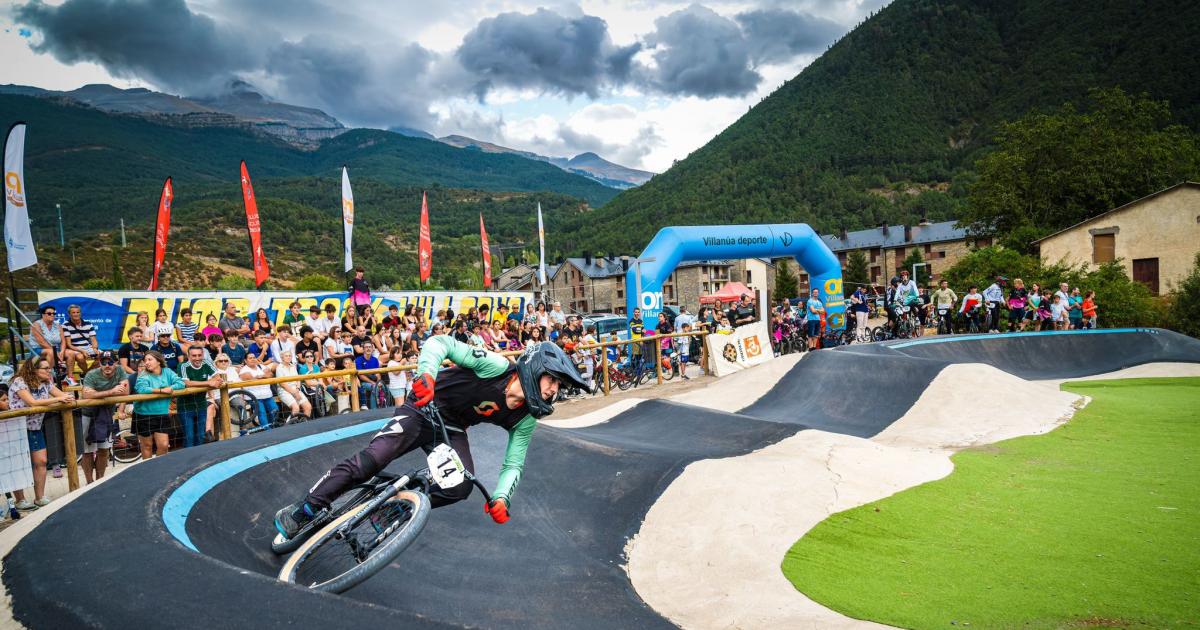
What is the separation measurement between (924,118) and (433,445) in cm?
13572

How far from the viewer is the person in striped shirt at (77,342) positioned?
10.7 m

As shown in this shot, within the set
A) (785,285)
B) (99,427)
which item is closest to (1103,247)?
(99,427)

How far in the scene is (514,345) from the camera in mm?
15375

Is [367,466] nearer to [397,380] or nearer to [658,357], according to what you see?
[397,380]

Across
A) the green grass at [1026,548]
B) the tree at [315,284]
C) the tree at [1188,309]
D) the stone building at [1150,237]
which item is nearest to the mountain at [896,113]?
the tree at [315,284]

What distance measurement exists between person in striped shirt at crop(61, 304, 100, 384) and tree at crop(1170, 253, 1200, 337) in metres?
33.7

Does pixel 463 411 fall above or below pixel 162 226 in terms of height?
below

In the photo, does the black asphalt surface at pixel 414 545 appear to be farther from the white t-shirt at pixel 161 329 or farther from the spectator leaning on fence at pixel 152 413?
the white t-shirt at pixel 161 329

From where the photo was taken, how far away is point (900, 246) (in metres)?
81.4

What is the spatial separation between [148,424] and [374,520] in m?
5.39

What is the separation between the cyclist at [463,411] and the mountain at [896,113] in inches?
3854

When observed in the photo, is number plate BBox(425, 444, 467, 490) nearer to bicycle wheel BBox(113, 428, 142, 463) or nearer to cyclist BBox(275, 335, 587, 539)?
cyclist BBox(275, 335, 587, 539)

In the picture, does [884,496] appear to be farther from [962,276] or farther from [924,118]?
[924,118]

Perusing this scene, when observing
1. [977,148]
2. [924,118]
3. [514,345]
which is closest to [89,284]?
[514,345]
